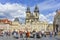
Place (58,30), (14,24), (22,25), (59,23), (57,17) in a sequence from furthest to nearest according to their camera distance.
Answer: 1. (14,24)
2. (22,25)
3. (57,17)
4. (59,23)
5. (58,30)

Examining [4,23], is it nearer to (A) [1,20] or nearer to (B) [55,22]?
(A) [1,20]

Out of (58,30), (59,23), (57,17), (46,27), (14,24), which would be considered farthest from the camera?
(14,24)

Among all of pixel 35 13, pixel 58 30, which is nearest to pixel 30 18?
pixel 35 13

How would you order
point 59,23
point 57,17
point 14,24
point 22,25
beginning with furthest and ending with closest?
point 14,24
point 22,25
point 57,17
point 59,23

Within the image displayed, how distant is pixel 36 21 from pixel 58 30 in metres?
8.34

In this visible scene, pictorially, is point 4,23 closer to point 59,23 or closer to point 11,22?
point 11,22

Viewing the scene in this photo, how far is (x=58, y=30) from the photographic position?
39.7ft

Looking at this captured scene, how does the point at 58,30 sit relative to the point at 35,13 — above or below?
below

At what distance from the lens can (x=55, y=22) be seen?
45.3ft

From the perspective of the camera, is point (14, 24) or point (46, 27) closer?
point (46, 27)

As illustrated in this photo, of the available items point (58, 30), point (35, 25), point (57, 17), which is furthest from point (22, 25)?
point (58, 30)

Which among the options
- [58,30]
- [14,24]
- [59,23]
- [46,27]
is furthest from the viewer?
[14,24]

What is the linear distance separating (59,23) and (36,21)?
700 centimetres

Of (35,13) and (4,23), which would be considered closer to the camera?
(35,13)
